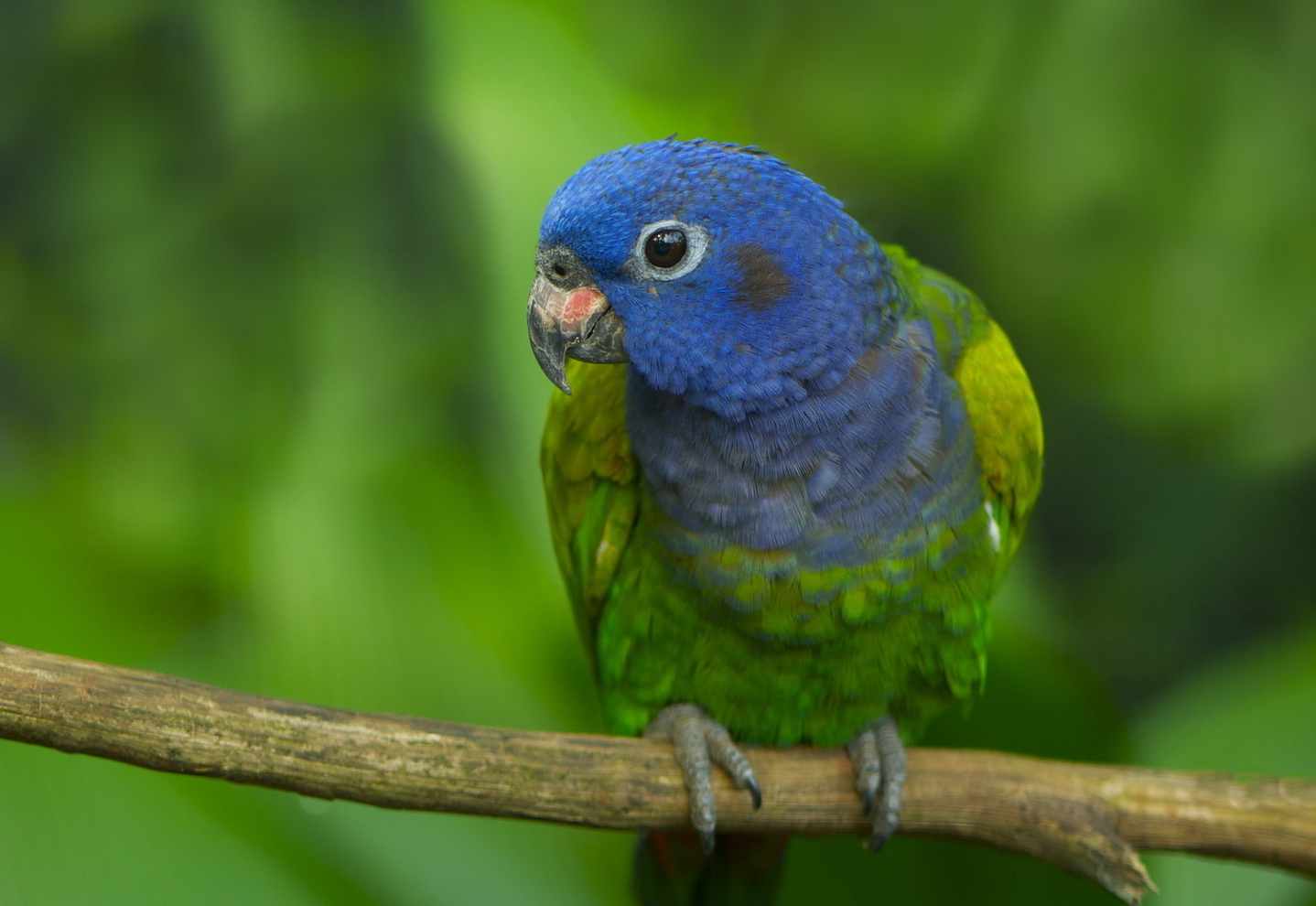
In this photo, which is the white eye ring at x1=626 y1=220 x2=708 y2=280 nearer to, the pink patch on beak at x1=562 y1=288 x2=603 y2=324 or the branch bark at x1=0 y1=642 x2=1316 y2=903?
the pink patch on beak at x1=562 y1=288 x2=603 y2=324

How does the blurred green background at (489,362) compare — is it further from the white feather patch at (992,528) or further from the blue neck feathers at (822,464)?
the blue neck feathers at (822,464)

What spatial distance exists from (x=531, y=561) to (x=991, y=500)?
2.17ft

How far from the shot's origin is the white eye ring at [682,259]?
1086 mm

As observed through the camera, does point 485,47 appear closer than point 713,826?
No

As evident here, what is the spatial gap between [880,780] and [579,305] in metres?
0.61

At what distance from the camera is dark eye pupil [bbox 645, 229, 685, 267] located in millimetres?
1082

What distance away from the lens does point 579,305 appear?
112 centimetres

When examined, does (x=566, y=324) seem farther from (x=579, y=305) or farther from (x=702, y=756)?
(x=702, y=756)

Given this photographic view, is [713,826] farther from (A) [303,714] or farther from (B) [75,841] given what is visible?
(B) [75,841]

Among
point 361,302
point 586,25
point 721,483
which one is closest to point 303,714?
point 721,483

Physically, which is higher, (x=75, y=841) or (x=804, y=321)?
(x=804, y=321)

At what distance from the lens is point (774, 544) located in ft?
3.86

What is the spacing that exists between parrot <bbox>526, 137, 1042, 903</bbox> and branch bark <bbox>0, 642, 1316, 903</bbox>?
5 cm

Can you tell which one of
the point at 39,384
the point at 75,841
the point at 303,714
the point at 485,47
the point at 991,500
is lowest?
the point at 75,841
